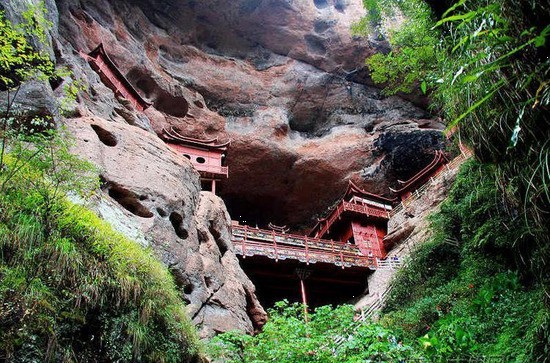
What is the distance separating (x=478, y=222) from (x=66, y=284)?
30.2 feet

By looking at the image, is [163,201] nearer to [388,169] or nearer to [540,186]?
[540,186]

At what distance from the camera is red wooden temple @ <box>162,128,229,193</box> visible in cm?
2086

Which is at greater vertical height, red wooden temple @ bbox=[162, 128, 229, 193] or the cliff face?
the cliff face

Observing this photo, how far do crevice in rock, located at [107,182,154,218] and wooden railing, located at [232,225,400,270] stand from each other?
800 centimetres

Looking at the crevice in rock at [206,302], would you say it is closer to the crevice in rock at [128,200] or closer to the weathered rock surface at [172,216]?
the weathered rock surface at [172,216]

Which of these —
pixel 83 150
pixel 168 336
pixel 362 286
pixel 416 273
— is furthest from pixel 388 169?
pixel 168 336

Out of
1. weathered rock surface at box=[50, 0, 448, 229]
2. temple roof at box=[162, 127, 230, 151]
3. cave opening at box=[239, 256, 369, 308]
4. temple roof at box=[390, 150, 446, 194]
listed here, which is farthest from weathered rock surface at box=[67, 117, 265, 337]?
temple roof at box=[390, 150, 446, 194]

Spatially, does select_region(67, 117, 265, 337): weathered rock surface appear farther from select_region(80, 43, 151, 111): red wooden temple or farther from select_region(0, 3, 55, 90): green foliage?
select_region(80, 43, 151, 111): red wooden temple

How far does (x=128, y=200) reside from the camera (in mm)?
9922

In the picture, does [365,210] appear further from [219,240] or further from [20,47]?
[20,47]

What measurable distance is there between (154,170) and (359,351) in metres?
6.69

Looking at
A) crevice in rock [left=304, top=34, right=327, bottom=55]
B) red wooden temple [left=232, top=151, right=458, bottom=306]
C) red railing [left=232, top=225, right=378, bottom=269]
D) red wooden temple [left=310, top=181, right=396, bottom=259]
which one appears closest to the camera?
red railing [left=232, top=225, right=378, bottom=269]

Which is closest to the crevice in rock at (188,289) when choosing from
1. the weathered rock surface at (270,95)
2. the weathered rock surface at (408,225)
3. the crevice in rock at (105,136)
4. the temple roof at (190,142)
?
the crevice in rock at (105,136)

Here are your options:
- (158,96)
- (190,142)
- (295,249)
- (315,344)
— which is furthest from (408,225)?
(158,96)
